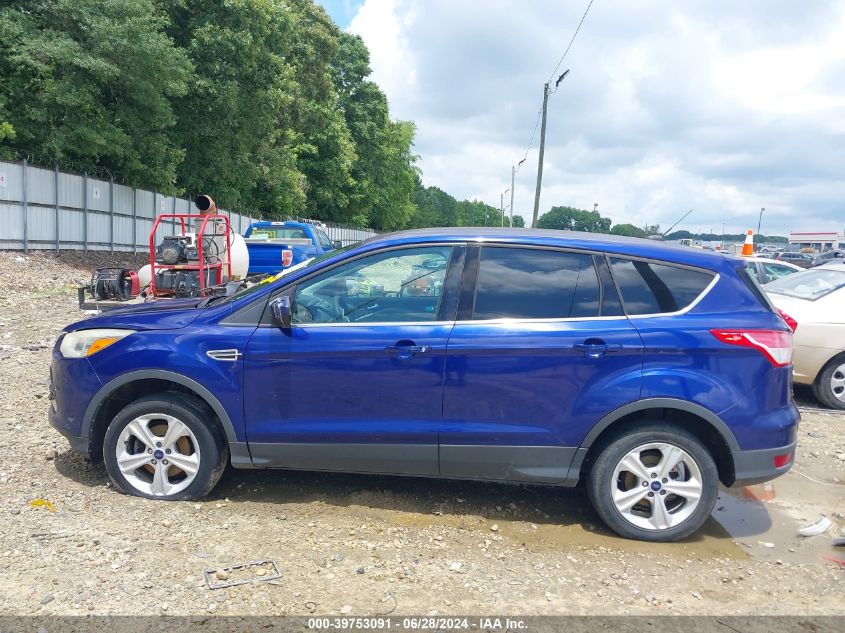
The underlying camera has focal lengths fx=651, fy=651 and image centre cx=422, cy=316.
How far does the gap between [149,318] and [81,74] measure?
55.0 feet

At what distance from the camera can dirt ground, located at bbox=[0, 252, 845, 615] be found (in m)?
3.15

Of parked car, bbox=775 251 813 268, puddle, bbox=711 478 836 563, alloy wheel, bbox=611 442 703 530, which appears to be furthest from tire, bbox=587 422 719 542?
parked car, bbox=775 251 813 268

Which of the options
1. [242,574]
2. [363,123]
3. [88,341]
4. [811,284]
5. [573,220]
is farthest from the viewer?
[363,123]

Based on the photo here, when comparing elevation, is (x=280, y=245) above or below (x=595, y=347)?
above

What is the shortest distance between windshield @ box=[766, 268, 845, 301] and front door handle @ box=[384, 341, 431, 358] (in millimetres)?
5590

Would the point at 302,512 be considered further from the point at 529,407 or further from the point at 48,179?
the point at 48,179

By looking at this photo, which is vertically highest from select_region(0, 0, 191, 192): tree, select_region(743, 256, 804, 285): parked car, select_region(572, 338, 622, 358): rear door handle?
select_region(0, 0, 191, 192): tree

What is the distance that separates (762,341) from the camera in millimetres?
3688

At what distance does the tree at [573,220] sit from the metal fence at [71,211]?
716 cm

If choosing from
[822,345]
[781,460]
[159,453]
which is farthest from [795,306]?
[159,453]

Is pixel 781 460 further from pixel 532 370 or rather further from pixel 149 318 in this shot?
pixel 149 318

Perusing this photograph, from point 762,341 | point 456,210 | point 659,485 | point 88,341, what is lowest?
point 659,485

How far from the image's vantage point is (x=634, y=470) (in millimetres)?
3777

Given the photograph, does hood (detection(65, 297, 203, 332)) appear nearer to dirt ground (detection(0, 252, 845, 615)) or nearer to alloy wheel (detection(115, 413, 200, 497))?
alloy wheel (detection(115, 413, 200, 497))
